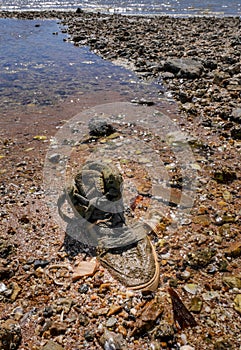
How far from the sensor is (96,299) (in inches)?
150

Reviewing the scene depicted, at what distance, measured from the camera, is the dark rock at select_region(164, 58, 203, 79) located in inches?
448

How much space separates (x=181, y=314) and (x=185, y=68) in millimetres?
9984

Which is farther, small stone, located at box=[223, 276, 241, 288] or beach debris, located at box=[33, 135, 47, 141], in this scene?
beach debris, located at box=[33, 135, 47, 141]

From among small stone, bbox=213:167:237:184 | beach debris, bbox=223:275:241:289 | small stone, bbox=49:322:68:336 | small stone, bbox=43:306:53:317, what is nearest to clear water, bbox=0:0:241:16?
small stone, bbox=213:167:237:184

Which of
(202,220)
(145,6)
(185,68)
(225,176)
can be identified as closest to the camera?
(202,220)

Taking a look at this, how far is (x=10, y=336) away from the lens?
3332 mm

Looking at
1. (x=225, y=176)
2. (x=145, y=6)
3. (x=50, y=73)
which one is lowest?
(x=225, y=176)

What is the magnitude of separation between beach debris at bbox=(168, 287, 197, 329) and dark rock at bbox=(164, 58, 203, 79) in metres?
9.31

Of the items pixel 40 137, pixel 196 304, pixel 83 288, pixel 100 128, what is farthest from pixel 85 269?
pixel 40 137

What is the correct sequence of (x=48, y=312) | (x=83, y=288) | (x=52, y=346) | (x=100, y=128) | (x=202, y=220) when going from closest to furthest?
(x=52, y=346) → (x=48, y=312) → (x=83, y=288) → (x=202, y=220) → (x=100, y=128)

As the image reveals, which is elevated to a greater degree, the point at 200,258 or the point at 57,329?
the point at 200,258

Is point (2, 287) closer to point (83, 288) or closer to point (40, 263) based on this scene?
point (40, 263)

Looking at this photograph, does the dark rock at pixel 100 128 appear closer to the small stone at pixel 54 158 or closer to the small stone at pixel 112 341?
the small stone at pixel 54 158

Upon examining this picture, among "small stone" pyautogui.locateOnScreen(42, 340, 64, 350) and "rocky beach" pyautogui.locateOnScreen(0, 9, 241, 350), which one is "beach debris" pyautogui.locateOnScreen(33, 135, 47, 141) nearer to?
"rocky beach" pyautogui.locateOnScreen(0, 9, 241, 350)
